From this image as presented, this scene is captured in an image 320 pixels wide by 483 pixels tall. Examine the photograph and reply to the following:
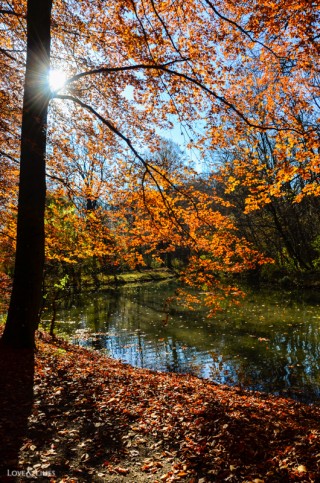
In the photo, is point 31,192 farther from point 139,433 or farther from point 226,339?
point 226,339

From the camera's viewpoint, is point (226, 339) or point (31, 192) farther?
point (226, 339)

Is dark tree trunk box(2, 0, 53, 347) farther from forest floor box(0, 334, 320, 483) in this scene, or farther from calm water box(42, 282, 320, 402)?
calm water box(42, 282, 320, 402)

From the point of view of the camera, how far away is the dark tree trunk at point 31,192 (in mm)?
7371

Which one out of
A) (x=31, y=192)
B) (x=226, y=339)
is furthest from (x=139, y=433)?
(x=226, y=339)

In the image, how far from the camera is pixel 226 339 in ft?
45.2

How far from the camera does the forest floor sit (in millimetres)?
3852

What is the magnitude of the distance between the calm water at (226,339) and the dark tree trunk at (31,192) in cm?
545

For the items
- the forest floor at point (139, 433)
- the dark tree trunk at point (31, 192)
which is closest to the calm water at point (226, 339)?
the forest floor at point (139, 433)

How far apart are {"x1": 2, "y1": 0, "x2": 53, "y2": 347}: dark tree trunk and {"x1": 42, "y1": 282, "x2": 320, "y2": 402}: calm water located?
545cm

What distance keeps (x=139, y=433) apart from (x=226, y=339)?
9610 millimetres

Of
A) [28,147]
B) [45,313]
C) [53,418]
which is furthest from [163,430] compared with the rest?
[45,313]

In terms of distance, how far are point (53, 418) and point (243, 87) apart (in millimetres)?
9394

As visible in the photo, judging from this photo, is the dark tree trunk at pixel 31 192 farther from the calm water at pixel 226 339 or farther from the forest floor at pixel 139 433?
the calm water at pixel 226 339

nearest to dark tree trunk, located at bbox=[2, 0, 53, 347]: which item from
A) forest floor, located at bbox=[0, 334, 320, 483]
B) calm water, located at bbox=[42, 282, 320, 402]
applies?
forest floor, located at bbox=[0, 334, 320, 483]
